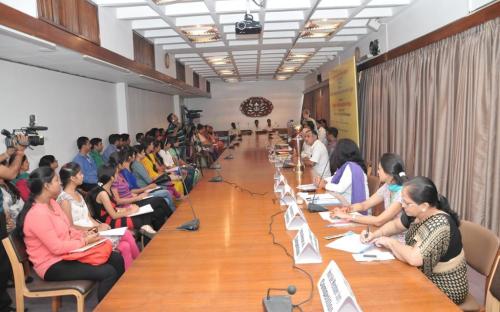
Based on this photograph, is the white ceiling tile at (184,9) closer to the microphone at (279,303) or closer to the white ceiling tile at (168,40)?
the white ceiling tile at (168,40)

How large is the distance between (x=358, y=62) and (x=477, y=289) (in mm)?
5132

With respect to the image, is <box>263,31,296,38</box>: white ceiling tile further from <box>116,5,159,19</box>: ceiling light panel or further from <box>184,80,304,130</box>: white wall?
<box>184,80,304,130</box>: white wall

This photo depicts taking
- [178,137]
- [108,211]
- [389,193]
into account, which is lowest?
[108,211]

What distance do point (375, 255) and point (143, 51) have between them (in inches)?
202

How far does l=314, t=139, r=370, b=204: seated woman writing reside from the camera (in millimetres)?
3096

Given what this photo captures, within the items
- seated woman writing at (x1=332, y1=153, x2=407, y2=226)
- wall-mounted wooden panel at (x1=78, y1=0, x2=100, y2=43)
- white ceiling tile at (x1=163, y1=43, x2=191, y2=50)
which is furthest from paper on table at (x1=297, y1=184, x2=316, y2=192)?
white ceiling tile at (x1=163, y1=43, x2=191, y2=50)

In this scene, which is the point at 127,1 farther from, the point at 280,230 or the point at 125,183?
the point at 280,230

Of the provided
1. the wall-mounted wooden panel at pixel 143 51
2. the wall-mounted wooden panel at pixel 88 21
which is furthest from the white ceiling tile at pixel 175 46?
the wall-mounted wooden panel at pixel 88 21

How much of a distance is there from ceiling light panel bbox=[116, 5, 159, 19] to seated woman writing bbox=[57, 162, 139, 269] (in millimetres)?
2463

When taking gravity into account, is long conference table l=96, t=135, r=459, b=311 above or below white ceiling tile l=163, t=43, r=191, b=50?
below

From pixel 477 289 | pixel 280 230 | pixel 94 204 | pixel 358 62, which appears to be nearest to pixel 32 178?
pixel 94 204

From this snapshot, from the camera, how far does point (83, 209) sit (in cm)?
302

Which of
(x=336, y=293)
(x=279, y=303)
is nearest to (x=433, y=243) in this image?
(x=336, y=293)

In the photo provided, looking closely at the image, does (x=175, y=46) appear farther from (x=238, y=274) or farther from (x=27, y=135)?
(x=238, y=274)
